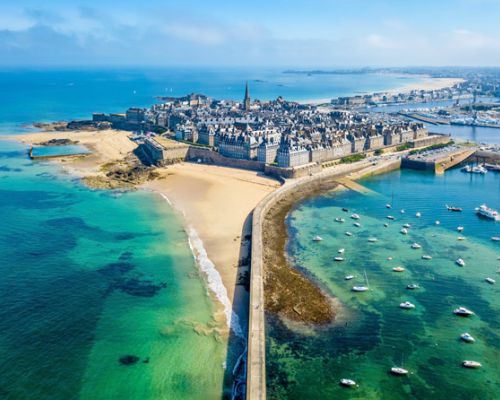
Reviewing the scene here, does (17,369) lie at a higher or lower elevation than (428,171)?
lower

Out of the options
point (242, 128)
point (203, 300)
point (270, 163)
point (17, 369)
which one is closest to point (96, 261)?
point (203, 300)

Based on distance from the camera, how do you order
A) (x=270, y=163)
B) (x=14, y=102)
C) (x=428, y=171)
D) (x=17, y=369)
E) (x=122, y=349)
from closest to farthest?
(x=17, y=369) < (x=122, y=349) < (x=270, y=163) < (x=428, y=171) < (x=14, y=102)

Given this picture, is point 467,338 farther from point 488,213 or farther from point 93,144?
point 93,144

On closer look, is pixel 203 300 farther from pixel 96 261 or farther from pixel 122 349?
pixel 96 261

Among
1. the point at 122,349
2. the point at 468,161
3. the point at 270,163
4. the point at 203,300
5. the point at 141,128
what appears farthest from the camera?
the point at 141,128

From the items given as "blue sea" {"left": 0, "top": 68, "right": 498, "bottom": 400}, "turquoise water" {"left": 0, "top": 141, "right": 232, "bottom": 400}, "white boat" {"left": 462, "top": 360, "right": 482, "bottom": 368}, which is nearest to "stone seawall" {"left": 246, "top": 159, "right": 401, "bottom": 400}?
"blue sea" {"left": 0, "top": 68, "right": 498, "bottom": 400}

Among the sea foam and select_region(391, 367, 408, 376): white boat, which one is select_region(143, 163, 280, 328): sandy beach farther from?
select_region(391, 367, 408, 376): white boat

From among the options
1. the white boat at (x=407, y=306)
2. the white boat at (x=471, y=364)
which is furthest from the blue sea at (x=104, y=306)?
the white boat at (x=471, y=364)
